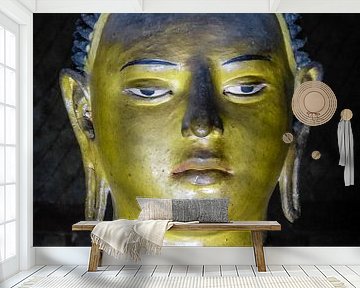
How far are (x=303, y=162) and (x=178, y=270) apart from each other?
1.65 meters

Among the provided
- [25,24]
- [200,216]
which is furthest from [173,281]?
[25,24]

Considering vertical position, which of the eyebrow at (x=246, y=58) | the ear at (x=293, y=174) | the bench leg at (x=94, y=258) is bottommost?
the bench leg at (x=94, y=258)

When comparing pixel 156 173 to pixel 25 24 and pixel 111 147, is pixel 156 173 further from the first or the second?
pixel 25 24

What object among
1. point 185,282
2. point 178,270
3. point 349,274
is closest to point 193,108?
point 178,270

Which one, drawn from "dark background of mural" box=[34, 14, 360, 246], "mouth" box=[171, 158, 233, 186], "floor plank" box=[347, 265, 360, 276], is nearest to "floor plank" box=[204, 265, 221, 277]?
"dark background of mural" box=[34, 14, 360, 246]

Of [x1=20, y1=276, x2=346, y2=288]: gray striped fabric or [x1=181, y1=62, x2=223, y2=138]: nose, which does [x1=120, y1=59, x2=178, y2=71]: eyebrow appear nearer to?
[x1=181, y1=62, x2=223, y2=138]: nose

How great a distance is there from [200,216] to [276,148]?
108cm

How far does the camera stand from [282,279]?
6289 millimetres

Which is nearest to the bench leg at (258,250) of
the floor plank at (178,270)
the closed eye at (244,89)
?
the floor plank at (178,270)

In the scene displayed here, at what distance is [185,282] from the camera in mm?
6211
